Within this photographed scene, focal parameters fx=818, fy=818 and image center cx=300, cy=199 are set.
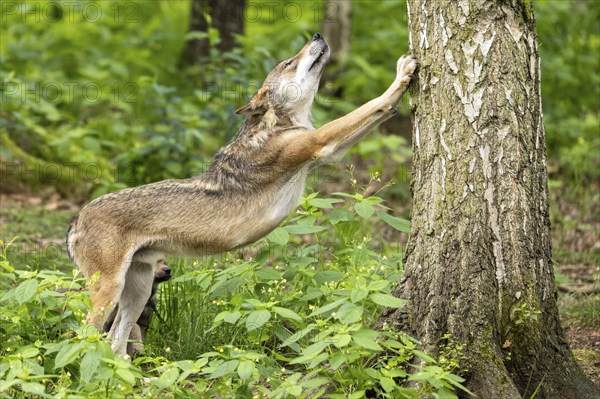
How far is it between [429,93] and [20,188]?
7.16 meters

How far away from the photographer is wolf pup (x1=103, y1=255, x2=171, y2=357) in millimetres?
6113

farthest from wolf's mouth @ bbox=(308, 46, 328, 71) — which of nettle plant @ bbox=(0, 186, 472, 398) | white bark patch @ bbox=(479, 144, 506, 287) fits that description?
white bark patch @ bbox=(479, 144, 506, 287)

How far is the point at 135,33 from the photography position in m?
16.8

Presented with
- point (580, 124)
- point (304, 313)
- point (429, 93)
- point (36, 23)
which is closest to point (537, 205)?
point (429, 93)

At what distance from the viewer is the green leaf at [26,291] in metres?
4.66

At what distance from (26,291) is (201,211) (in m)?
1.77

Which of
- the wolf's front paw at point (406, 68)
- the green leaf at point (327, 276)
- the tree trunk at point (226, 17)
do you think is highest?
the tree trunk at point (226, 17)

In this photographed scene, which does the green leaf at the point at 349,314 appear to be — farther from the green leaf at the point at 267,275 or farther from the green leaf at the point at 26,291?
the green leaf at the point at 26,291

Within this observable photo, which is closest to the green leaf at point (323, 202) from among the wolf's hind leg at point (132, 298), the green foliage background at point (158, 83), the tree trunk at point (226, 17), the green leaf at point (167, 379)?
the wolf's hind leg at point (132, 298)

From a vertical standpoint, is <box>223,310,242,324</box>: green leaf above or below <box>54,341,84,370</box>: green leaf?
above

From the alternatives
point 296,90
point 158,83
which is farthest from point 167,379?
point 158,83

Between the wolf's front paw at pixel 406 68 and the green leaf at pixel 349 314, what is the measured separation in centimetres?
166

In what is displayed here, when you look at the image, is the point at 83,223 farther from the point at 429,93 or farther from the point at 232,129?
the point at 232,129

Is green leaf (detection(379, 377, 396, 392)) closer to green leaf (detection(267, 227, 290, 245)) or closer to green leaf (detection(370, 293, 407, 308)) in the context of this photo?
green leaf (detection(370, 293, 407, 308))
